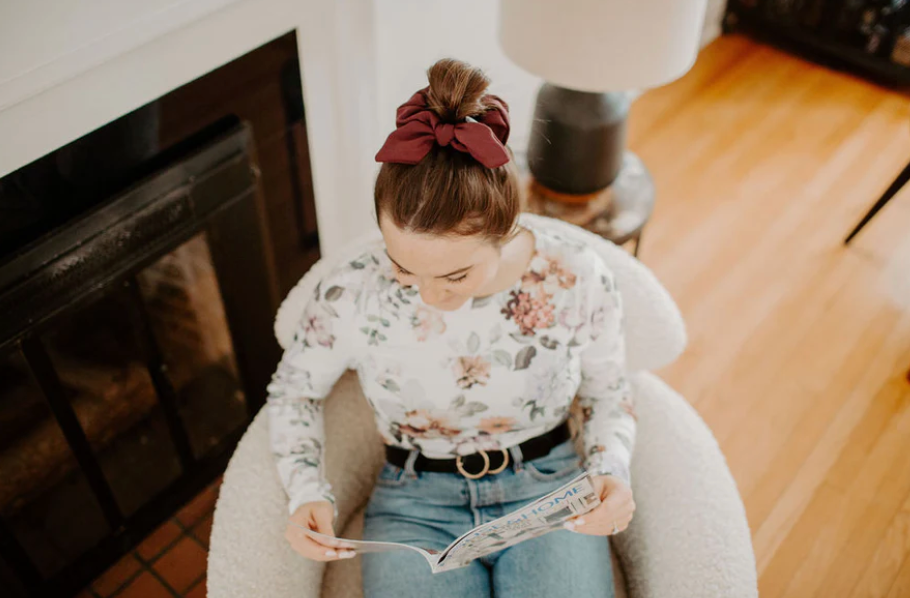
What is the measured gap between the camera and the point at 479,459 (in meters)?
1.09

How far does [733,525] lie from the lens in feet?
3.39

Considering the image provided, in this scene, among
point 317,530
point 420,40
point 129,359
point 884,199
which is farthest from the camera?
point 884,199

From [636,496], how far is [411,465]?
13.6 inches

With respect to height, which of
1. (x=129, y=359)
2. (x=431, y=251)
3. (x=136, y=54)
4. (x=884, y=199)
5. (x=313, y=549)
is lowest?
(x=884, y=199)

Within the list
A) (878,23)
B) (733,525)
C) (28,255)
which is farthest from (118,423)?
(878,23)

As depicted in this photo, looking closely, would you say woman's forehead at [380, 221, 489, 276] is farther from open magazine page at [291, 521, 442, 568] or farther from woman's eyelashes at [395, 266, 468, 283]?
open magazine page at [291, 521, 442, 568]

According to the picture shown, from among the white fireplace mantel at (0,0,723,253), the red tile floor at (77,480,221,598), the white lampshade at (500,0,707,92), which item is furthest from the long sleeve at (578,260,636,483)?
the red tile floor at (77,480,221,598)

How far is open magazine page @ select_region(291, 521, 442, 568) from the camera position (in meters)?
0.89

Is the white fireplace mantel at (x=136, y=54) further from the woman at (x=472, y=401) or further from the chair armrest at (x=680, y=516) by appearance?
the chair armrest at (x=680, y=516)

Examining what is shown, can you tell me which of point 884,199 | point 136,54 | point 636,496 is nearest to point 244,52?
point 136,54

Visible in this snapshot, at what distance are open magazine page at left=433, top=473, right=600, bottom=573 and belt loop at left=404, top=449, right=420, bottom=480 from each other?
7.0 inches

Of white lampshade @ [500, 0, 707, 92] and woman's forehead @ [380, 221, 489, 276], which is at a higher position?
white lampshade @ [500, 0, 707, 92]

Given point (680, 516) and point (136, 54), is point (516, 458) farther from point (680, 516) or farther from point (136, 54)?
point (136, 54)

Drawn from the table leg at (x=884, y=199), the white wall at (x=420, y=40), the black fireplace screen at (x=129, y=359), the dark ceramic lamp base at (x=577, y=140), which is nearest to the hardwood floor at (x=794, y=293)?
the table leg at (x=884, y=199)
